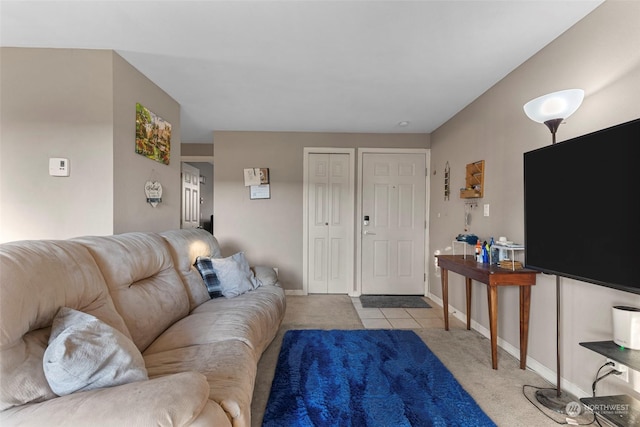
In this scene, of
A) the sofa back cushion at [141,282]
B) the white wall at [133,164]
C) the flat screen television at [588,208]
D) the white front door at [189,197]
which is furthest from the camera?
the white front door at [189,197]

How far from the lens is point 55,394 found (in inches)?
36.1

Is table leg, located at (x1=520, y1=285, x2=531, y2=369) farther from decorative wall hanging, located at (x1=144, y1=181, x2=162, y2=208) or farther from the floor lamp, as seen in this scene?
decorative wall hanging, located at (x1=144, y1=181, x2=162, y2=208)

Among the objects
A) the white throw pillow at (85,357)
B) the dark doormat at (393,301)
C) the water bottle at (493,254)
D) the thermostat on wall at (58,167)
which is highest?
the thermostat on wall at (58,167)

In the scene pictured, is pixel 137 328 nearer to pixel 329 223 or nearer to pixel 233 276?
pixel 233 276

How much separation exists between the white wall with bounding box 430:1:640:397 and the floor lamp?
148mm

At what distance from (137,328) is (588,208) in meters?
2.41

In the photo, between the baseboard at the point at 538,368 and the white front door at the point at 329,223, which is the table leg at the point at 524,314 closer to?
the baseboard at the point at 538,368

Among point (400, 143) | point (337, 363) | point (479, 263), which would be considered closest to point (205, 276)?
point (337, 363)

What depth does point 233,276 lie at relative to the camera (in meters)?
2.51

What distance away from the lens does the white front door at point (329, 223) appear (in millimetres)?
4059

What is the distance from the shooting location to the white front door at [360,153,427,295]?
4.07 metres

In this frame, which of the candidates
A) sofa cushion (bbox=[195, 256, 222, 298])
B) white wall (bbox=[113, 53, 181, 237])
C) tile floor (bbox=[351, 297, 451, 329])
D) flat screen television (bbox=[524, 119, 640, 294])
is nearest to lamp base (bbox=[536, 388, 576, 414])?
flat screen television (bbox=[524, 119, 640, 294])

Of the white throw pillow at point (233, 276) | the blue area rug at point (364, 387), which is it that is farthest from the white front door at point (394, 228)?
the white throw pillow at point (233, 276)

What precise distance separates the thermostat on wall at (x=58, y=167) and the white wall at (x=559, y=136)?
3268mm
